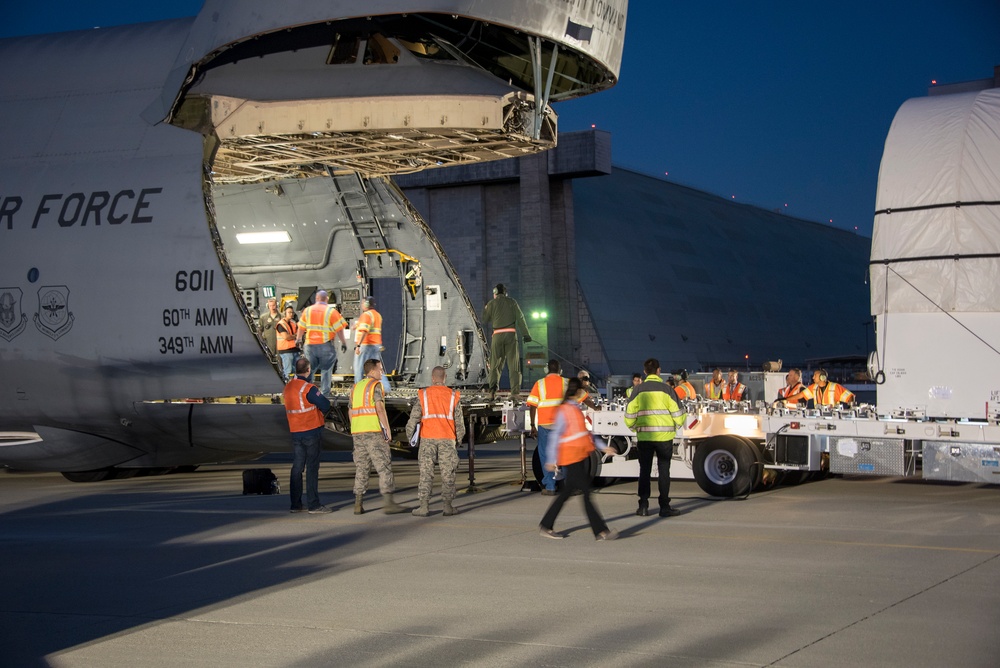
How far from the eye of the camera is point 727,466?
1493cm

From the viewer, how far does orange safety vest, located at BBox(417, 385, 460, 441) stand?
1346 cm

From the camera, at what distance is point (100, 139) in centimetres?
1700

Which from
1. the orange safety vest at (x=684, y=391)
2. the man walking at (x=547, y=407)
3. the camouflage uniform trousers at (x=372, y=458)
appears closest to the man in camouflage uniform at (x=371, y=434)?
the camouflage uniform trousers at (x=372, y=458)

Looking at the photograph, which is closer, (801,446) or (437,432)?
(437,432)

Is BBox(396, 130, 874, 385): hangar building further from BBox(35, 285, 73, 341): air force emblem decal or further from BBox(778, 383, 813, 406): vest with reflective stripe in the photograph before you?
BBox(35, 285, 73, 341): air force emblem decal

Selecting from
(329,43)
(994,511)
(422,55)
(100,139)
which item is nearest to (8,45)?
(100,139)

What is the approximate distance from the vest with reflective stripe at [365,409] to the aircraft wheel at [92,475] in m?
6.90

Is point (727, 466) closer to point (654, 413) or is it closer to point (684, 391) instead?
point (654, 413)

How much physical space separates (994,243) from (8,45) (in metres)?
15.2

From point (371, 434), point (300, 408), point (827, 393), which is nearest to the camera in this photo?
point (371, 434)

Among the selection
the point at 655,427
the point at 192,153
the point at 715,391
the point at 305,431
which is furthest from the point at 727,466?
the point at 192,153

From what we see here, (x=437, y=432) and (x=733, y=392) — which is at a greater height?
(x=733, y=392)

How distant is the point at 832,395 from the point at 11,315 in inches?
477

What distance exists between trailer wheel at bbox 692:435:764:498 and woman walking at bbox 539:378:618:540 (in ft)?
11.9
